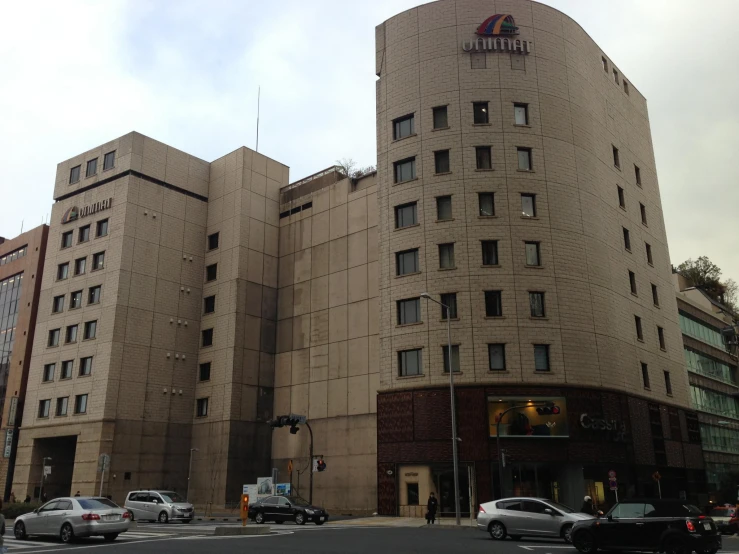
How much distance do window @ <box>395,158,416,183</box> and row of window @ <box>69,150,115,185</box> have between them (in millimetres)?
27338

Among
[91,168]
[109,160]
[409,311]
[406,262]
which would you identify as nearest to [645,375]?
[409,311]

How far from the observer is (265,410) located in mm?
57469

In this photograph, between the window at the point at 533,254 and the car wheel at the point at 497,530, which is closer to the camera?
the car wheel at the point at 497,530

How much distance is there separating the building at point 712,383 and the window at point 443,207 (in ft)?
94.2

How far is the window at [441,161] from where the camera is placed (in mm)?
48062

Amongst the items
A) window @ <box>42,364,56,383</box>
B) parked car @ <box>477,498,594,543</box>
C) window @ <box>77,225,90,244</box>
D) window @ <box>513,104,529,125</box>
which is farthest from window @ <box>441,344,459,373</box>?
window @ <box>42,364,56,383</box>

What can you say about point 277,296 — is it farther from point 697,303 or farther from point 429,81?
point 697,303

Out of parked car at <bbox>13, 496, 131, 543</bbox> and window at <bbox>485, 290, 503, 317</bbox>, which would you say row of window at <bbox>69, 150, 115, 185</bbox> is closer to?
window at <bbox>485, 290, 503, 317</bbox>

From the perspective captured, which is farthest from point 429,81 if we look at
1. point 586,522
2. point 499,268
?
point 586,522

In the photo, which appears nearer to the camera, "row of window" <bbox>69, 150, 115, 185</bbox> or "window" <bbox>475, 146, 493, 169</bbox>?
"window" <bbox>475, 146, 493, 169</bbox>

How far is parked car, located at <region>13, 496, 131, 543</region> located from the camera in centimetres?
2258

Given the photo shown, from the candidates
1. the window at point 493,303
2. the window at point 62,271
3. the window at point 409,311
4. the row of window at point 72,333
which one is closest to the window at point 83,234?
the window at point 62,271

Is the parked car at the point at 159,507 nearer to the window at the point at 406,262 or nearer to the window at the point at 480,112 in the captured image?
the window at the point at 406,262

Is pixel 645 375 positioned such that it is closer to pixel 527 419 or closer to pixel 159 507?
pixel 527 419
